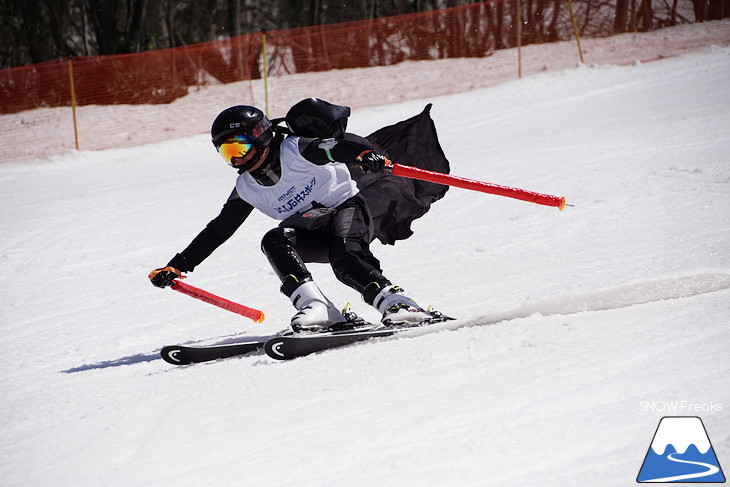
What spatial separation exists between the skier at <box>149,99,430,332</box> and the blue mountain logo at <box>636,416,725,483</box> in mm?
1718

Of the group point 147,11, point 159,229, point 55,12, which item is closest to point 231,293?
point 159,229

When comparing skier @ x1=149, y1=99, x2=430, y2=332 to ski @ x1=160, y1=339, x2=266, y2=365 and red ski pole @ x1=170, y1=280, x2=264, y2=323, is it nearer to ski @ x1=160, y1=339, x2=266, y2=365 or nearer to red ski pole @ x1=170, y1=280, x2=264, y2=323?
red ski pole @ x1=170, y1=280, x2=264, y2=323

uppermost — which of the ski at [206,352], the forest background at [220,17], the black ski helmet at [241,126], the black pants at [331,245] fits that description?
the forest background at [220,17]

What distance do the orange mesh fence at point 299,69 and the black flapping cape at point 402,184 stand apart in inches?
440

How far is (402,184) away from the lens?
211 inches

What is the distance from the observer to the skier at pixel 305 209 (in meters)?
4.36

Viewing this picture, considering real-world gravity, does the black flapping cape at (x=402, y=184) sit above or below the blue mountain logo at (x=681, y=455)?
above

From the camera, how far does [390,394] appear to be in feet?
11.3

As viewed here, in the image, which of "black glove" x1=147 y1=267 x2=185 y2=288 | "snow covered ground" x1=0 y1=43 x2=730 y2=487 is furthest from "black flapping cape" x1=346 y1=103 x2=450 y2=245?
"black glove" x1=147 y1=267 x2=185 y2=288

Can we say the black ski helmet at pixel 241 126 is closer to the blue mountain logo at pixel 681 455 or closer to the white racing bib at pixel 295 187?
the white racing bib at pixel 295 187

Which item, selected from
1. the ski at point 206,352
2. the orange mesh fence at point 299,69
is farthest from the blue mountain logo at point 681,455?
the orange mesh fence at point 299,69

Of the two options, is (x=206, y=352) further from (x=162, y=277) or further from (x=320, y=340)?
(x=320, y=340)

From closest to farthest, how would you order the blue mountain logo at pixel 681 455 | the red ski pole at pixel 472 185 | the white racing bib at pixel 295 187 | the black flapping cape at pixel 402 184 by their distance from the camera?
the blue mountain logo at pixel 681 455
the red ski pole at pixel 472 185
the white racing bib at pixel 295 187
the black flapping cape at pixel 402 184

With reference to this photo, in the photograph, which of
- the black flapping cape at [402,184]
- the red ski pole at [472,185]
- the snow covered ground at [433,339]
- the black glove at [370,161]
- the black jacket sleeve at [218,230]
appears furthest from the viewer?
the black flapping cape at [402,184]
